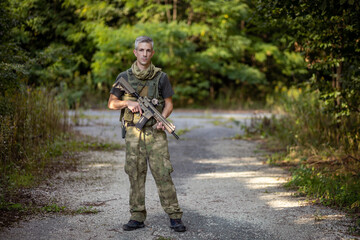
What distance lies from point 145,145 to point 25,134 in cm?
352

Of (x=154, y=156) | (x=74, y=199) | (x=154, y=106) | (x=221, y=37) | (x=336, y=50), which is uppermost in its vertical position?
(x=221, y=37)

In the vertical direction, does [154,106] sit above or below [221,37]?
below

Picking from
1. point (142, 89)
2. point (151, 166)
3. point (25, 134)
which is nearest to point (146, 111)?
point (142, 89)

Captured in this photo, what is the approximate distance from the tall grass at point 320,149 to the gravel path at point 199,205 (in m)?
0.30

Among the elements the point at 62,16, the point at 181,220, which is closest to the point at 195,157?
the point at 181,220

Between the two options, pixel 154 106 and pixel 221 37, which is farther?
pixel 221 37

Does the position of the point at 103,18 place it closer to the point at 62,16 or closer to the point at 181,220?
the point at 62,16

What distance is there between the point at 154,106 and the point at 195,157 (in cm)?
445

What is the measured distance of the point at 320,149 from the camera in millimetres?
7609

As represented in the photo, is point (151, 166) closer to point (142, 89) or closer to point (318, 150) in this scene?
point (142, 89)

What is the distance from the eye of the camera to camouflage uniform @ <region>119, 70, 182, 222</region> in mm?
4113

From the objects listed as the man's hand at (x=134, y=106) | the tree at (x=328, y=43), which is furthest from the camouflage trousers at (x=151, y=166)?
the tree at (x=328, y=43)

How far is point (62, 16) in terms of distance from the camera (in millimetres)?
22500

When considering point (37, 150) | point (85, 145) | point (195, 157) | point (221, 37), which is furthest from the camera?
point (221, 37)
